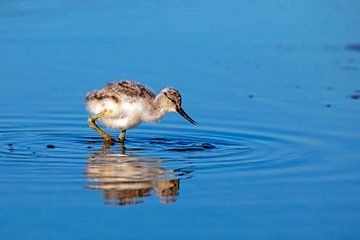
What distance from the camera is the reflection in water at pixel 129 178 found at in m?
7.76

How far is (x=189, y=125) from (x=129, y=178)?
2.69 meters

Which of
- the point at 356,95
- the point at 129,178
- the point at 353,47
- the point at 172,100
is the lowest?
the point at 129,178

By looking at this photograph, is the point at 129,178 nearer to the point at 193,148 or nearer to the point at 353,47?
the point at 193,148

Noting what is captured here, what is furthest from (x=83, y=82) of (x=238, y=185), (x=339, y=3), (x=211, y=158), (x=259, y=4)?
(x=339, y=3)

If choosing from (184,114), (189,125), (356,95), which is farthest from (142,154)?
(356,95)

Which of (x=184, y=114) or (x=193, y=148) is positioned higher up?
(x=184, y=114)

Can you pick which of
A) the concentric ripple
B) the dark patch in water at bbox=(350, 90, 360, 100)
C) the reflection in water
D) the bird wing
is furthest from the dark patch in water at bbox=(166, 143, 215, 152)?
the dark patch in water at bbox=(350, 90, 360, 100)

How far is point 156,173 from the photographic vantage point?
340 inches

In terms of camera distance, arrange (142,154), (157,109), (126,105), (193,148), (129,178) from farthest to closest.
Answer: (157,109)
(126,105)
(193,148)
(142,154)
(129,178)

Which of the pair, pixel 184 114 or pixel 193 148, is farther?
pixel 184 114

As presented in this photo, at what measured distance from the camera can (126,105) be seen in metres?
10.2

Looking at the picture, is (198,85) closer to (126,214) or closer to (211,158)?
(211,158)

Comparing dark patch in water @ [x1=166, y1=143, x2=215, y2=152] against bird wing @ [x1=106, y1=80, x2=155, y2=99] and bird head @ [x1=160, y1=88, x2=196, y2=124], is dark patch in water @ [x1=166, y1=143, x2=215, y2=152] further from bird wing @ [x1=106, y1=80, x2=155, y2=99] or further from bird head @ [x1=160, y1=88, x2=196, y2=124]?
bird wing @ [x1=106, y1=80, x2=155, y2=99]

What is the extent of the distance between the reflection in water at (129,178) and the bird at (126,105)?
735 millimetres
